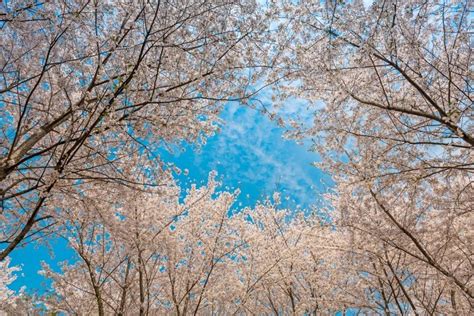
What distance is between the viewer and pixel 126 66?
10.6 feet

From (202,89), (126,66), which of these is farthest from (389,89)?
(126,66)

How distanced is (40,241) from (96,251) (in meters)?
3.33

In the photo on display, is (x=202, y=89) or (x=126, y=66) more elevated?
(x=202, y=89)

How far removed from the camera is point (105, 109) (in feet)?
10.4

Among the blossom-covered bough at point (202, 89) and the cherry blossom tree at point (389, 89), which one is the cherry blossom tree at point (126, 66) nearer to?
the blossom-covered bough at point (202, 89)

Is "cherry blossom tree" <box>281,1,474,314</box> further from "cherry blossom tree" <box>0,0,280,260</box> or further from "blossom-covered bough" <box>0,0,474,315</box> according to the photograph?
"cherry blossom tree" <box>0,0,280,260</box>

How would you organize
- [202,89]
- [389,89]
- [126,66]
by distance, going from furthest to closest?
[389,89]
[202,89]
[126,66]

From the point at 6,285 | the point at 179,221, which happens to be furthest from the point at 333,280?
the point at 6,285

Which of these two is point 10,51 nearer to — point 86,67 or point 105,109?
point 86,67

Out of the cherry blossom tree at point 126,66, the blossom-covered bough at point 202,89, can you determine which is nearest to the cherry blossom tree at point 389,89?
the blossom-covered bough at point 202,89

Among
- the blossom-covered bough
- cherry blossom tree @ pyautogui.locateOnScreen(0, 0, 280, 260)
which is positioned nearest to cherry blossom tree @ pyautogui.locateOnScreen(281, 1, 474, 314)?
the blossom-covered bough

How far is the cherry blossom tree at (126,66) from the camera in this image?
342 cm

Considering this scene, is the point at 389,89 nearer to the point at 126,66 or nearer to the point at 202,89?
the point at 202,89

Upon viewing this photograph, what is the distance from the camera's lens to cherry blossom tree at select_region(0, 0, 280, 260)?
342 cm
